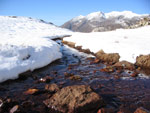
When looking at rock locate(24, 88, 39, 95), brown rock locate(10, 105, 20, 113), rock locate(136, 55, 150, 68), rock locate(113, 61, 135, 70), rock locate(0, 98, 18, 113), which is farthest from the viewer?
rock locate(136, 55, 150, 68)

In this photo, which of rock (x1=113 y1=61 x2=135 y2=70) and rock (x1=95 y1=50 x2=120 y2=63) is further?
rock (x1=95 y1=50 x2=120 y2=63)

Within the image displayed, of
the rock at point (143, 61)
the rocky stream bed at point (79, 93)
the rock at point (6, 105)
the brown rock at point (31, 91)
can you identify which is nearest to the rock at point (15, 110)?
the rocky stream bed at point (79, 93)

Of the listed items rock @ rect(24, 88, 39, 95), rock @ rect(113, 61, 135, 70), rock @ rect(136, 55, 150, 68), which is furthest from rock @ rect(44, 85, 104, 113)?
rock @ rect(136, 55, 150, 68)

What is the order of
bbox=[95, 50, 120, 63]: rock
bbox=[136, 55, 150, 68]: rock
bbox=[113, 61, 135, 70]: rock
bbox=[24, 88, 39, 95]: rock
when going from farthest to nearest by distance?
bbox=[95, 50, 120, 63]: rock, bbox=[136, 55, 150, 68]: rock, bbox=[113, 61, 135, 70]: rock, bbox=[24, 88, 39, 95]: rock

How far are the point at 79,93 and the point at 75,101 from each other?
437 mm

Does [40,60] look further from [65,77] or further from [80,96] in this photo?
[80,96]

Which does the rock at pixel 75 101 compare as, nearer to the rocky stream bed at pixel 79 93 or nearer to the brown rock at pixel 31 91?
the rocky stream bed at pixel 79 93

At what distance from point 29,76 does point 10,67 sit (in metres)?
1.34

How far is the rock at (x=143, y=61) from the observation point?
1048 centimetres

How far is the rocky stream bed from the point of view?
511cm

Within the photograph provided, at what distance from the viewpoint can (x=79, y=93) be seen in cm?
544

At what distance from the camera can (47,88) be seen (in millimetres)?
6656

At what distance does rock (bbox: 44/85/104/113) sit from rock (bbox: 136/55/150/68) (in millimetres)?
A: 6822

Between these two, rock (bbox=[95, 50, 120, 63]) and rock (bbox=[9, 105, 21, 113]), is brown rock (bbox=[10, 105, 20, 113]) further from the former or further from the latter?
rock (bbox=[95, 50, 120, 63])
